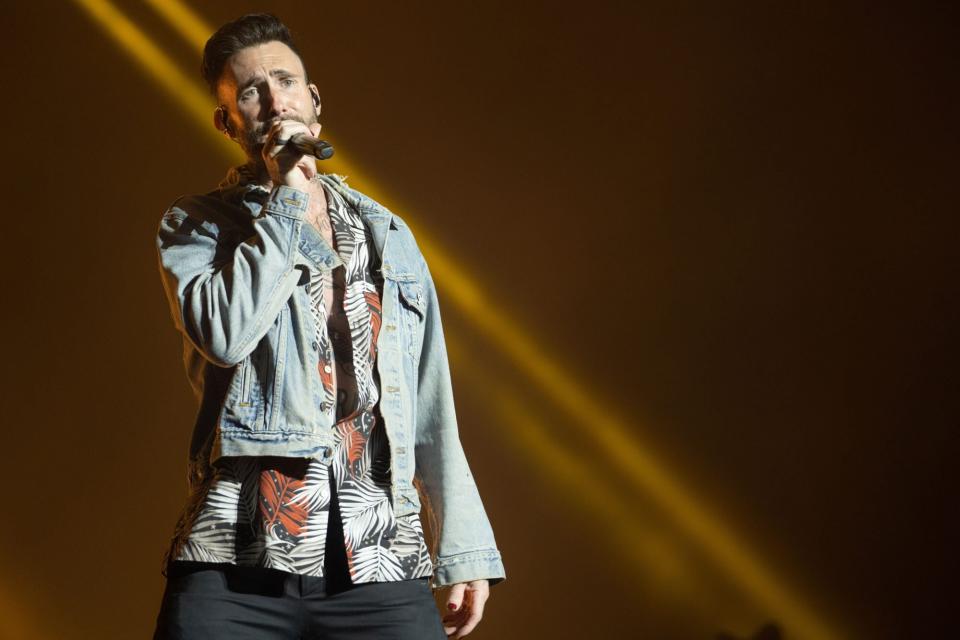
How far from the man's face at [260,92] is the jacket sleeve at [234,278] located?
14 cm

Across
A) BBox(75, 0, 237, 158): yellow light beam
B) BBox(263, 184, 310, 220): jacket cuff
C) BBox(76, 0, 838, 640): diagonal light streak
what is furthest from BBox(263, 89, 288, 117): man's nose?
BBox(75, 0, 237, 158): yellow light beam

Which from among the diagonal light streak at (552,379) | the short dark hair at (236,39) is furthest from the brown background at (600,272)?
the short dark hair at (236,39)

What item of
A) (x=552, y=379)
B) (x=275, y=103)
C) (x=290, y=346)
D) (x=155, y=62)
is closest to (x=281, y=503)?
(x=290, y=346)

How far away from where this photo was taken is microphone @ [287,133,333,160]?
1.14m

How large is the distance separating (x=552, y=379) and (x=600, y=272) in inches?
11.0

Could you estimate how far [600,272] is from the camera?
7.96 feet

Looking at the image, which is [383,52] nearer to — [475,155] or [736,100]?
[475,155]

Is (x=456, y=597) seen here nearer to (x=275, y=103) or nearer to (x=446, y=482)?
(x=446, y=482)

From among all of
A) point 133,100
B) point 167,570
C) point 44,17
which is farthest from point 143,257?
Answer: point 167,570

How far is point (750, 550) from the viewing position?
2.25 meters

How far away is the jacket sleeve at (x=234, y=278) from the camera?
1.11m

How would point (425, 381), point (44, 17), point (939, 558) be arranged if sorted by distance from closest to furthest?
1. point (425, 381)
2. point (939, 558)
3. point (44, 17)

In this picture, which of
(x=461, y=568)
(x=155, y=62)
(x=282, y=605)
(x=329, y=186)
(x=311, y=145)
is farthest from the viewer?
(x=155, y=62)

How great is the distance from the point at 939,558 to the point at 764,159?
0.95 meters
